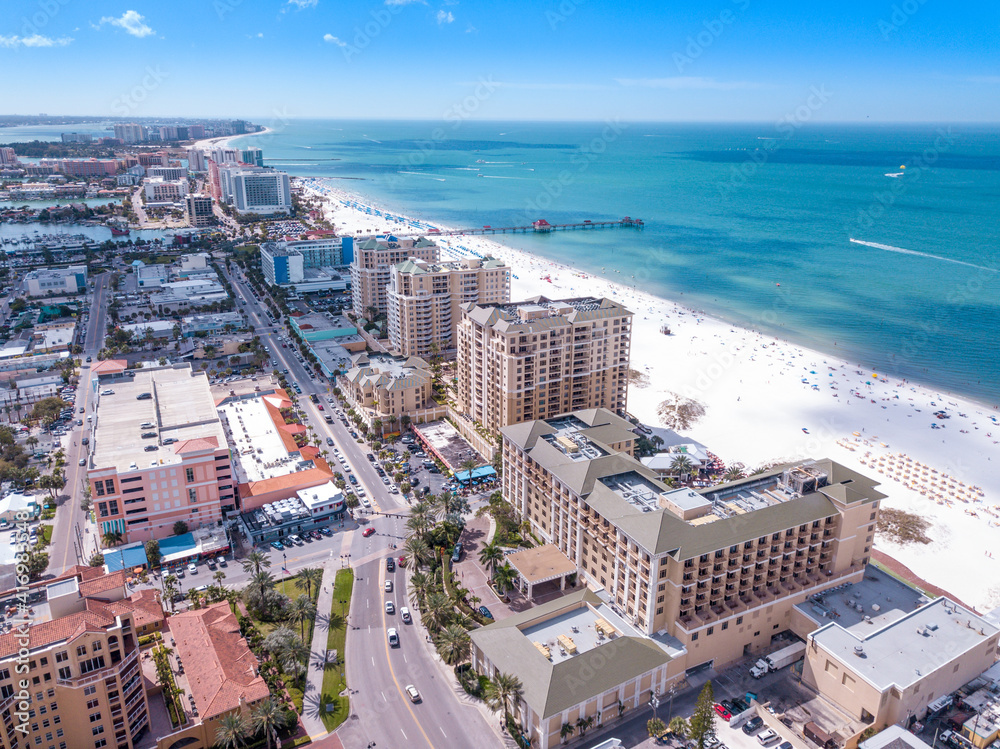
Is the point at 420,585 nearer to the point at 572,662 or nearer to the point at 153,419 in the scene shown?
the point at 572,662

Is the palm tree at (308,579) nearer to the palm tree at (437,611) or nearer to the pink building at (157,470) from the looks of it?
the palm tree at (437,611)

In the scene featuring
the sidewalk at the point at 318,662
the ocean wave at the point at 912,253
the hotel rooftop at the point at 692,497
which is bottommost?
the sidewalk at the point at 318,662

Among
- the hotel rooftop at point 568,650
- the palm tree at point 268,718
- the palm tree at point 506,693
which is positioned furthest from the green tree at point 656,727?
the palm tree at point 268,718

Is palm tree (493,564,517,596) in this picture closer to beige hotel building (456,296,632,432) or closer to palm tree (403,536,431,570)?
palm tree (403,536,431,570)

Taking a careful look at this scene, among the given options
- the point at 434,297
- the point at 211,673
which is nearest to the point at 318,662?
the point at 211,673

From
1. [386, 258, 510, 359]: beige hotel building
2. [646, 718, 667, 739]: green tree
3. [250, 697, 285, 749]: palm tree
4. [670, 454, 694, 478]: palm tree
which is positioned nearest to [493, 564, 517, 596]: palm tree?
[646, 718, 667, 739]: green tree

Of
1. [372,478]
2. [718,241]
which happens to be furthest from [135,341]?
[718,241]
